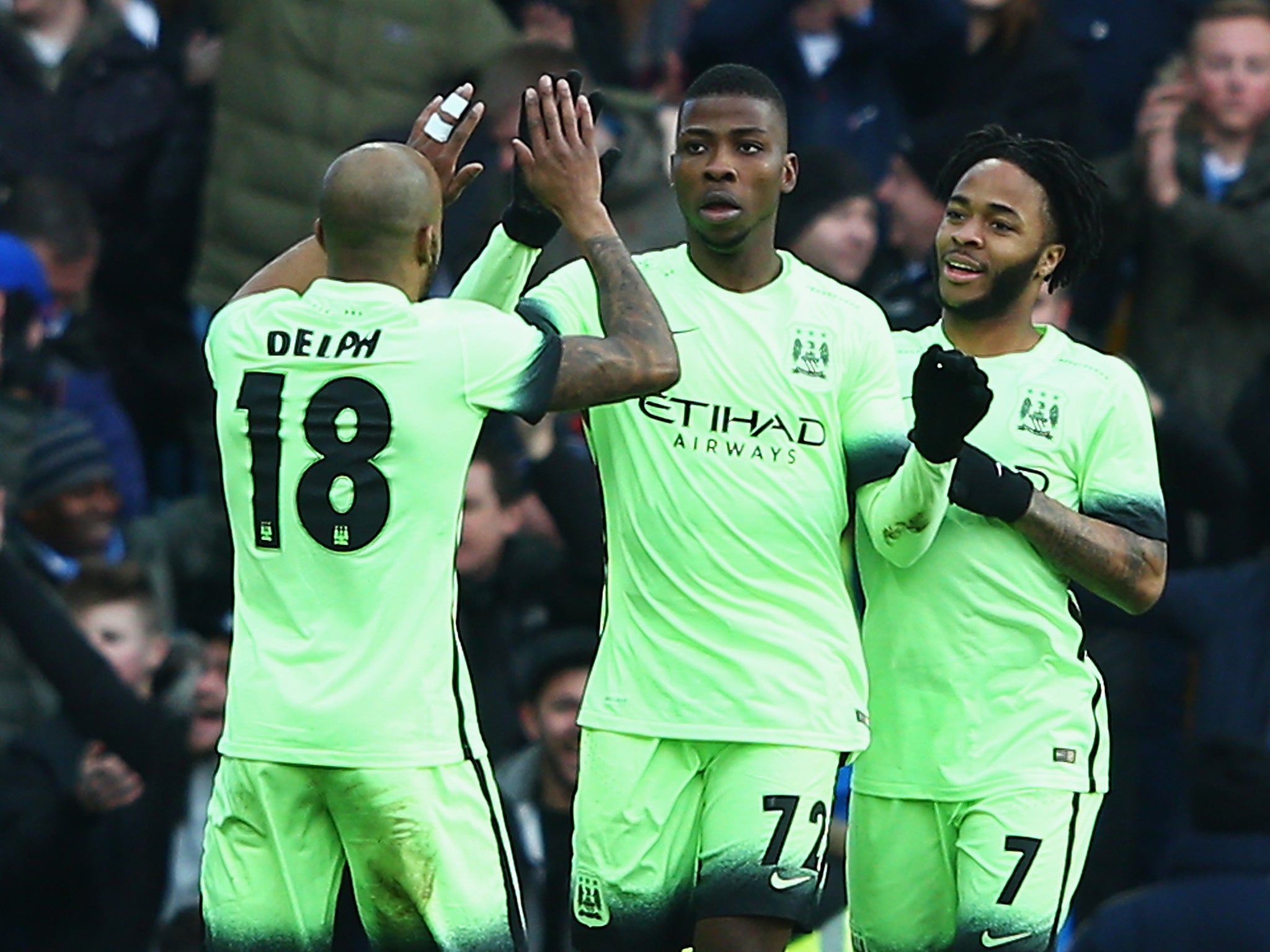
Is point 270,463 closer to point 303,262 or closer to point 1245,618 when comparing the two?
point 303,262

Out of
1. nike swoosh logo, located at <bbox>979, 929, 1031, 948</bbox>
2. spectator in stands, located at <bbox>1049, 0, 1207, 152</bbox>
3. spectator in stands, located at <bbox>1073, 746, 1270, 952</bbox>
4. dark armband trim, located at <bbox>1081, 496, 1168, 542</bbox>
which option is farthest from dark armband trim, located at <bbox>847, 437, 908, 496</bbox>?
spectator in stands, located at <bbox>1049, 0, 1207, 152</bbox>

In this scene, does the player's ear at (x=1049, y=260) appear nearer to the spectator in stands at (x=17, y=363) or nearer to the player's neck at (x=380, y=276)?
the player's neck at (x=380, y=276)

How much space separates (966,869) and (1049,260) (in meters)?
1.72

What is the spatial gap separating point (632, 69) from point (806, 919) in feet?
20.0

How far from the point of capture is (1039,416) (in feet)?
24.6

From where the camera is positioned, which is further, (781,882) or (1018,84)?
(1018,84)

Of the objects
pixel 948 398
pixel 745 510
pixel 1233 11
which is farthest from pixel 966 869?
pixel 1233 11

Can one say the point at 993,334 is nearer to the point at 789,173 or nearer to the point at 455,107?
the point at 789,173

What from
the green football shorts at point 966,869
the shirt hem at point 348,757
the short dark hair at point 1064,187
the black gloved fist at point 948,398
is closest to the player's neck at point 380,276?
the shirt hem at point 348,757

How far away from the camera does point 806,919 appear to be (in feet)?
23.1

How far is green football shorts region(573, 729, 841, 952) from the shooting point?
6973 millimetres

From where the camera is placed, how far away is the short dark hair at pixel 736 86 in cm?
721

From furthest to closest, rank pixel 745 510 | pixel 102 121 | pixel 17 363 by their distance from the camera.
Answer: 1. pixel 102 121
2. pixel 17 363
3. pixel 745 510

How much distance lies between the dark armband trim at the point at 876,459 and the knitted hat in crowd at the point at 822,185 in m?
3.77
